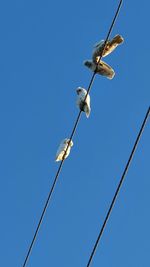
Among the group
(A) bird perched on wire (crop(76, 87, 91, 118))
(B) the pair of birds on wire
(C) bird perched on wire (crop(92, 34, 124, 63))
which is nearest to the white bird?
(B) the pair of birds on wire

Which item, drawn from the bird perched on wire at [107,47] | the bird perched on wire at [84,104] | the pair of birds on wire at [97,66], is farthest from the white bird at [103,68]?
the bird perched on wire at [84,104]

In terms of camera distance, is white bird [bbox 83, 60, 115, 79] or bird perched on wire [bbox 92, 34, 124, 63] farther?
white bird [bbox 83, 60, 115, 79]

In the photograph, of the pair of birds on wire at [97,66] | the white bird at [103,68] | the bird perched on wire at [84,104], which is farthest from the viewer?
the bird perched on wire at [84,104]

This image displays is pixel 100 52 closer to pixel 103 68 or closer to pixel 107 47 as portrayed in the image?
pixel 107 47

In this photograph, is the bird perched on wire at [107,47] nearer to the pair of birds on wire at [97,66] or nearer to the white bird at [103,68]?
the pair of birds on wire at [97,66]

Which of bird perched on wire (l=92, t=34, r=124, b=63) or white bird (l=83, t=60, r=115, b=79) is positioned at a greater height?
bird perched on wire (l=92, t=34, r=124, b=63)

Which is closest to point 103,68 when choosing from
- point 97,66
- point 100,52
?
point 100,52

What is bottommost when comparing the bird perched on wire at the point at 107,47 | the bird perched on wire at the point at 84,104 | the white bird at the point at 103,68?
the bird perched on wire at the point at 84,104

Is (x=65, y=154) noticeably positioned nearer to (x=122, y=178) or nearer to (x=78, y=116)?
(x=78, y=116)

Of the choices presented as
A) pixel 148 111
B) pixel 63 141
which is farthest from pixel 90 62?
pixel 148 111

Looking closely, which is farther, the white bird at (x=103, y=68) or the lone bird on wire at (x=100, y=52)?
the white bird at (x=103, y=68)

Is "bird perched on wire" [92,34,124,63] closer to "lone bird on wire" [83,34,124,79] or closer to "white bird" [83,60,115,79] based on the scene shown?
"lone bird on wire" [83,34,124,79]

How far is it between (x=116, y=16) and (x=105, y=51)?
110 inches

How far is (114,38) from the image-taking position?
66.5ft
